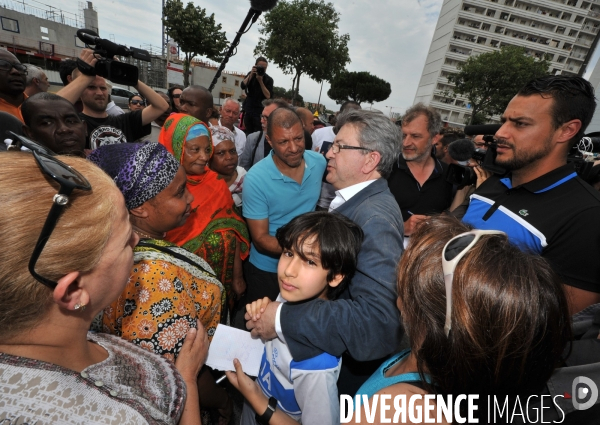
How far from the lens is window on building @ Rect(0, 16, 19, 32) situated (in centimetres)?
3293

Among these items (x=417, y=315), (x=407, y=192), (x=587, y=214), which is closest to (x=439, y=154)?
(x=407, y=192)

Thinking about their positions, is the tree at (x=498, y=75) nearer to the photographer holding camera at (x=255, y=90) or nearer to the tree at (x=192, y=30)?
the tree at (x=192, y=30)

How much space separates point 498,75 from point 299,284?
40.1m

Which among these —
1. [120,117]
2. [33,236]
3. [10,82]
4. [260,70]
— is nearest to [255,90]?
[260,70]

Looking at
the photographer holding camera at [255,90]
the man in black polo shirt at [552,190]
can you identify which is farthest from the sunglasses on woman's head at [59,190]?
the photographer holding camera at [255,90]

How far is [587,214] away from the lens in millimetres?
1638

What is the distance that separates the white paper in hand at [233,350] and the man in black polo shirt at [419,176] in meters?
2.20

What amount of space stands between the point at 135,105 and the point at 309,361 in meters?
8.79

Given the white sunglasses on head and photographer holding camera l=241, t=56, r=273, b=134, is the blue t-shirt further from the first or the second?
photographer holding camera l=241, t=56, r=273, b=134

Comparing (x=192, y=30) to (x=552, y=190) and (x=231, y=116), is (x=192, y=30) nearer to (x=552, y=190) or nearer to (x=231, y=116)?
(x=231, y=116)

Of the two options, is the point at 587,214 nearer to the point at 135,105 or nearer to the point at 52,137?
the point at 52,137

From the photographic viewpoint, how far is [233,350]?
5.24ft

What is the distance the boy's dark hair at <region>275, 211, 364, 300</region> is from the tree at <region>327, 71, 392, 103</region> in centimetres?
4817

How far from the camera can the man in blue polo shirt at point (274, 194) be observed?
8.32 ft
